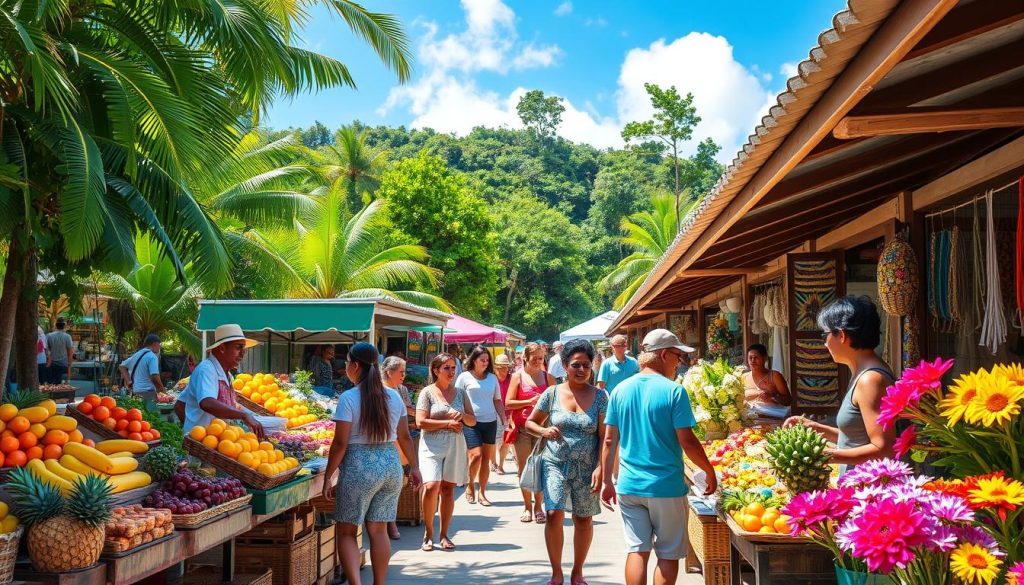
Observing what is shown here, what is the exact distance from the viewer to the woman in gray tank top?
389 cm

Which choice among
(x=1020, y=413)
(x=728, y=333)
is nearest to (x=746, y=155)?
(x=1020, y=413)

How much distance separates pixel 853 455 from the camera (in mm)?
3914

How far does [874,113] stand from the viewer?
3754 millimetres

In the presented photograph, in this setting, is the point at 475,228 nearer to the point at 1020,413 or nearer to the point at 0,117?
the point at 0,117

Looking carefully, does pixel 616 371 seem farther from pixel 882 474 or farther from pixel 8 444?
pixel 882 474

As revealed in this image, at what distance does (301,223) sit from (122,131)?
61.9 feet

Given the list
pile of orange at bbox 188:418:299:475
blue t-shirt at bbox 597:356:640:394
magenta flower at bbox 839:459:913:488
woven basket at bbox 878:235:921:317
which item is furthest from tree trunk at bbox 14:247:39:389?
magenta flower at bbox 839:459:913:488

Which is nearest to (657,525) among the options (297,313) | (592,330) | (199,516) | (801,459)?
(801,459)

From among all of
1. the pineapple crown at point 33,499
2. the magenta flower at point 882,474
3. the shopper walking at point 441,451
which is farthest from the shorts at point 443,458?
the magenta flower at point 882,474

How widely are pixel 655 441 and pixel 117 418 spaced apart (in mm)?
3636

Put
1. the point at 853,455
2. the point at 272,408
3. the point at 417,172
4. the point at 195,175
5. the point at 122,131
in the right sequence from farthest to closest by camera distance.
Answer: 1. the point at 417,172
2. the point at 272,408
3. the point at 195,175
4. the point at 122,131
5. the point at 853,455

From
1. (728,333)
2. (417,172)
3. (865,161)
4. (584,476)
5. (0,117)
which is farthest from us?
(417,172)

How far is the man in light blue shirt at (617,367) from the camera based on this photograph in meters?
10.2

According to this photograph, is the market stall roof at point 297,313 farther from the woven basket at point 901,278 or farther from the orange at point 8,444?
the orange at point 8,444
